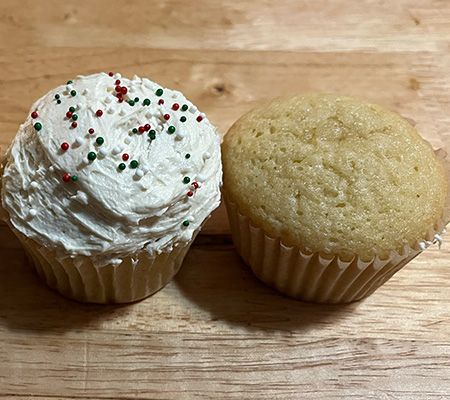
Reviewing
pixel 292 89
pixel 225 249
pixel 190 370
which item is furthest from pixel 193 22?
pixel 190 370

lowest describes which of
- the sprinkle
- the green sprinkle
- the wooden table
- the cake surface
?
the wooden table

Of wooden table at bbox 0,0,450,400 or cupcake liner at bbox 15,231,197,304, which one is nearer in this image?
cupcake liner at bbox 15,231,197,304

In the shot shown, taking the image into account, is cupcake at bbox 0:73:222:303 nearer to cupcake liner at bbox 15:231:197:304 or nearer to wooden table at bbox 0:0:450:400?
cupcake liner at bbox 15:231:197:304

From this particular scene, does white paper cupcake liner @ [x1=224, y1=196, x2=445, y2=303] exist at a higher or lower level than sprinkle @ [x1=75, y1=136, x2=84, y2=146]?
lower

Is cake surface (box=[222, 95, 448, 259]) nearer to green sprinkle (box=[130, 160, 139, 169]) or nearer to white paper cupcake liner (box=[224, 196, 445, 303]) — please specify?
white paper cupcake liner (box=[224, 196, 445, 303])

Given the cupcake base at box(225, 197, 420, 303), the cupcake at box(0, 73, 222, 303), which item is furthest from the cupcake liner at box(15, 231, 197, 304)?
the cupcake base at box(225, 197, 420, 303)

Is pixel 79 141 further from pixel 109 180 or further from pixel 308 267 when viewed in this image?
pixel 308 267
